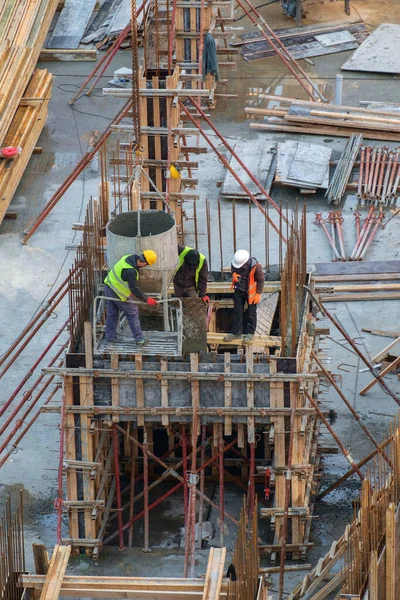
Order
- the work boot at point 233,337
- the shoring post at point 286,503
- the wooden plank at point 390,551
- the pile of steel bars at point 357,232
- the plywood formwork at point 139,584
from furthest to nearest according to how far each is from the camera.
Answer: the pile of steel bars at point 357,232, the work boot at point 233,337, the shoring post at point 286,503, the wooden plank at point 390,551, the plywood formwork at point 139,584

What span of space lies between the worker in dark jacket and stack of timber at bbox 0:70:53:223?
9.45 metres

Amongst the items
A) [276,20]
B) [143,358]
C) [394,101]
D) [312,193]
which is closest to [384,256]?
[312,193]

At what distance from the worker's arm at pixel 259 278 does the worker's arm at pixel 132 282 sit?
2306 millimetres

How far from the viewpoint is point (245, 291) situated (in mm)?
24812

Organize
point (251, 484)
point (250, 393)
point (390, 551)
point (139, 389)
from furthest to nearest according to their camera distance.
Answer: point (251, 484) → point (139, 389) → point (250, 393) → point (390, 551)

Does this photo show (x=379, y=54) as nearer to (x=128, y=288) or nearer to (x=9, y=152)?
(x=9, y=152)

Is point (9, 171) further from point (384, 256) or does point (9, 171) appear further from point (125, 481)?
point (125, 481)

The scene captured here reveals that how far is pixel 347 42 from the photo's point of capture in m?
42.9

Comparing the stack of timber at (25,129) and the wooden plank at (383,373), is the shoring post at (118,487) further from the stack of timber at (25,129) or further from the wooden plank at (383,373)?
the stack of timber at (25,129)

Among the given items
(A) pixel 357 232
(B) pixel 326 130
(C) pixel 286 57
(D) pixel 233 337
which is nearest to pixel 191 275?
(D) pixel 233 337

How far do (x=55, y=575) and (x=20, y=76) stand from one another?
2007 cm

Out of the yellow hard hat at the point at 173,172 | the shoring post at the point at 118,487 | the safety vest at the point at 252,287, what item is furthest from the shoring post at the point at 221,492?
the yellow hard hat at the point at 173,172

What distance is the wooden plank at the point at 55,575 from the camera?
1862 centimetres

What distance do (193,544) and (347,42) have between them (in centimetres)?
2358
